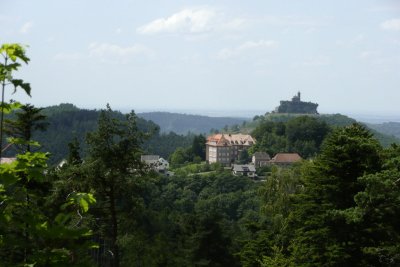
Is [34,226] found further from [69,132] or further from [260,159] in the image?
[69,132]

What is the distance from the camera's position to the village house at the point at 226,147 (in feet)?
488

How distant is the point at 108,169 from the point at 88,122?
579 ft

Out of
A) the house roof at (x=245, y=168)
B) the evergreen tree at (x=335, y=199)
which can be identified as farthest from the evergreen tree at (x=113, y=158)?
the house roof at (x=245, y=168)

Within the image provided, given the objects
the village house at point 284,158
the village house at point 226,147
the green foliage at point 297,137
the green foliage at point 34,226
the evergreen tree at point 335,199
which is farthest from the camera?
the village house at point 226,147

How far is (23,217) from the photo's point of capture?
3770 mm

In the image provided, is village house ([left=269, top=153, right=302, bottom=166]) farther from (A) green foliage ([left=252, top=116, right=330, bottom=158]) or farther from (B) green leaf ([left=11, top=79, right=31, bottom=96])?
(B) green leaf ([left=11, top=79, right=31, bottom=96])

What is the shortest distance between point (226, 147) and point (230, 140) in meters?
4.29

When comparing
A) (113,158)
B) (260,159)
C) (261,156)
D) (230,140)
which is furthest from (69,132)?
(113,158)

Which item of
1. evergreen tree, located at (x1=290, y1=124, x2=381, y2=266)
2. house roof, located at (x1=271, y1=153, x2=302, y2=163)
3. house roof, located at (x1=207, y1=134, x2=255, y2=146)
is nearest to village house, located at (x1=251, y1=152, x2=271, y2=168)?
house roof, located at (x1=271, y1=153, x2=302, y2=163)

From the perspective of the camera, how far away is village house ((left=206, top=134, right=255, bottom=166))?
14862cm

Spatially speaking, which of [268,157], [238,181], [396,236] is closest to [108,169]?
[396,236]

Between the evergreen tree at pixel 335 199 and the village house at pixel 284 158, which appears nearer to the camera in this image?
the evergreen tree at pixel 335 199

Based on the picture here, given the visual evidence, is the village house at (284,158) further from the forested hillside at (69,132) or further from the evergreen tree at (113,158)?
the evergreen tree at (113,158)

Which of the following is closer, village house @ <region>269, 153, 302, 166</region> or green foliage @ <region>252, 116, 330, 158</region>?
village house @ <region>269, 153, 302, 166</region>
